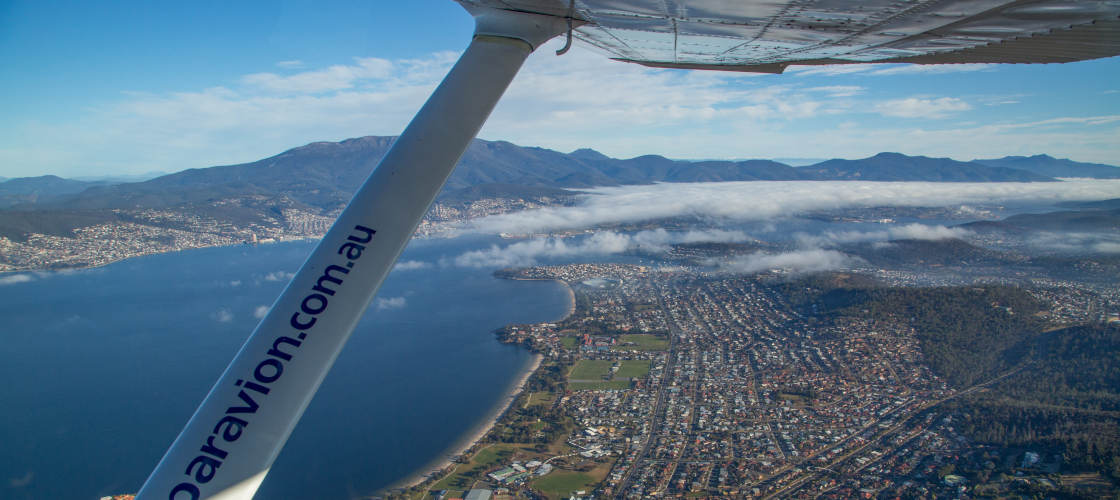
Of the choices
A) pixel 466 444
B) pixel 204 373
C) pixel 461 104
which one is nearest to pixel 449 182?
pixel 204 373

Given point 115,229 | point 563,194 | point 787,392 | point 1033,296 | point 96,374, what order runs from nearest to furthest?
point 787,392 → point 96,374 → point 1033,296 → point 115,229 → point 563,194

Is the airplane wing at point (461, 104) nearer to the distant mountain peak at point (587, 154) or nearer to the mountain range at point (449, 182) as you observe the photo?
the mountain range at point (449, 182)

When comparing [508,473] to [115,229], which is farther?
[115,229]

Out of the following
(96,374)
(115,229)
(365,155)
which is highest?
(365,155)

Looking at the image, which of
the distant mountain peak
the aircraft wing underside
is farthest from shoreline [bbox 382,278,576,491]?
the distant mountain peak

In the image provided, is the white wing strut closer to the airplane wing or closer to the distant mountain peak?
the airplane wing

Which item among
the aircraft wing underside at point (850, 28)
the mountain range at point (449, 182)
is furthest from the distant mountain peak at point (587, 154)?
the aircraft wing underside at point (850, 28)

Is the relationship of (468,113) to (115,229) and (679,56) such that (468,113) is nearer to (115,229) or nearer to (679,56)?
(679,56)

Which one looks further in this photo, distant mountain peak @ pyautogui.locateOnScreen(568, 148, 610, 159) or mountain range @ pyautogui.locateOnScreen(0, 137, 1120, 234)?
distant mountain peak @ pyautogui.locateOnScreen(568, 148, 610, 159)

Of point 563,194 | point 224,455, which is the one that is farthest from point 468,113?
point 563,194
